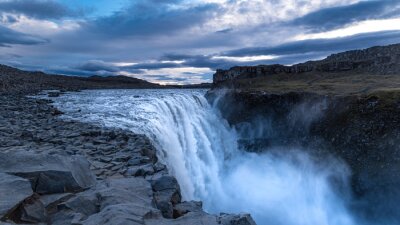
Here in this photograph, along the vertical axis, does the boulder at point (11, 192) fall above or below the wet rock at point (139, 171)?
above

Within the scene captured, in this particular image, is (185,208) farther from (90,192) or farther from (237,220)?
(90,192)

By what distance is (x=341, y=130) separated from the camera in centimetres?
4416

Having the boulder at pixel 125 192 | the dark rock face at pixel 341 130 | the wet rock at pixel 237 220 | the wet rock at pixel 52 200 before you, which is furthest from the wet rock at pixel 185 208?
the dark rock face at pixel 341 130

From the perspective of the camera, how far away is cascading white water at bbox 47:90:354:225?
76.5 ft

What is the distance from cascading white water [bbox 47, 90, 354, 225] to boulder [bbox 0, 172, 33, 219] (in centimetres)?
1007

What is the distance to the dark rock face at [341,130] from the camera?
35.8m

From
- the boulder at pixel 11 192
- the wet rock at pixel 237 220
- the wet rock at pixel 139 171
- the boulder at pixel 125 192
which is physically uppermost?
the boulder at pixel 11 192

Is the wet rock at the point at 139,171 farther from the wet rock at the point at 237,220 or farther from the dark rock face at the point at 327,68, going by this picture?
the dark rock face at the point at 327,68

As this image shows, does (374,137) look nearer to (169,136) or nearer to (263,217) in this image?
(263,217)

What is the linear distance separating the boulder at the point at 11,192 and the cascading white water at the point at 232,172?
397 inches

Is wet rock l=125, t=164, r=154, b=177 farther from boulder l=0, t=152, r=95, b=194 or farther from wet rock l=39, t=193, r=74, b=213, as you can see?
wet rock l=39, t=193, r=74, b=213

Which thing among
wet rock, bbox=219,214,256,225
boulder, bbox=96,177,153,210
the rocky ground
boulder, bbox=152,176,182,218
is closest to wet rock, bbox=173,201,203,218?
the rocky ground

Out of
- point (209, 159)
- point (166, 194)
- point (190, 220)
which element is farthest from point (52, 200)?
point (209, 159)

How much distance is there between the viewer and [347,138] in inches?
1688
